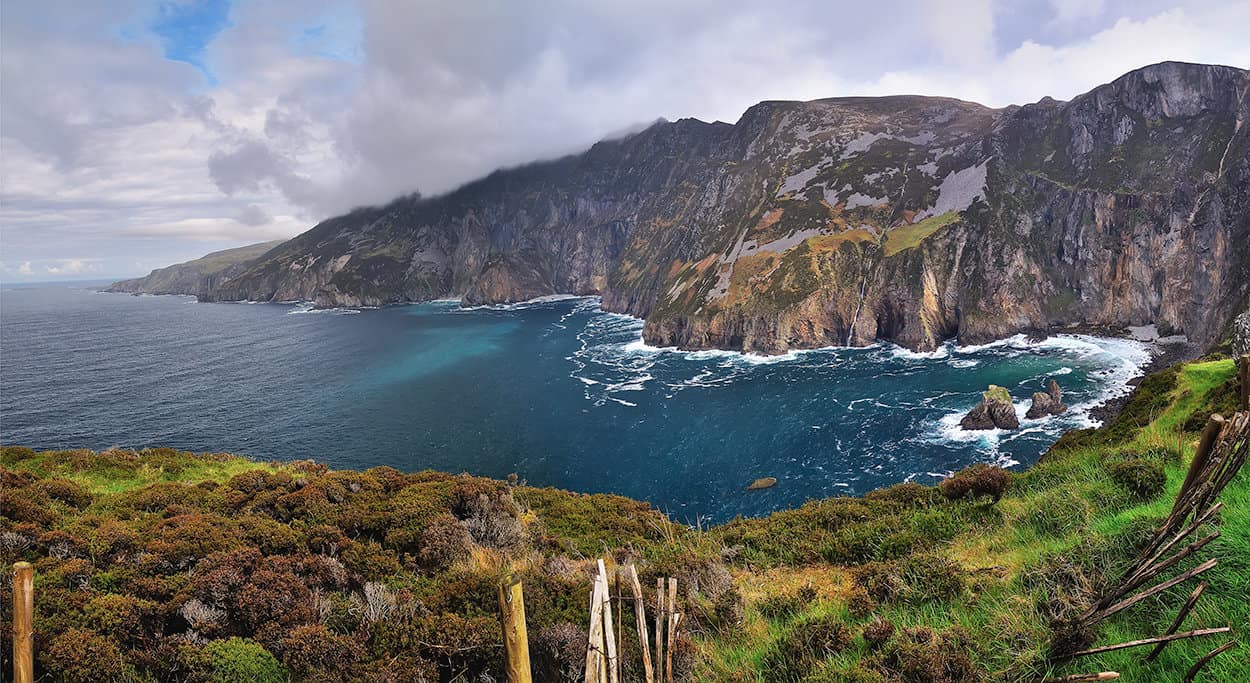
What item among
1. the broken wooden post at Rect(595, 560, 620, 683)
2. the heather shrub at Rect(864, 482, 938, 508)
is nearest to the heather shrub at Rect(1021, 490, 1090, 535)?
the heather shrub at Rect(864, 482, 938, 508)

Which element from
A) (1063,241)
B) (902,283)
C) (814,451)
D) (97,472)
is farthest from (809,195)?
(97,472)

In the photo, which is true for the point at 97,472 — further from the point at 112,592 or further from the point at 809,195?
the point at 809,195

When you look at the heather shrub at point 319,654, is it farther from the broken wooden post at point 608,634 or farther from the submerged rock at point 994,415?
the submerged rock at point 994,415

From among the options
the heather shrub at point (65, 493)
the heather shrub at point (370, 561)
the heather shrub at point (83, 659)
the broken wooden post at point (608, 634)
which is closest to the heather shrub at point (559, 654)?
the broken wooden post at point (608, 634)

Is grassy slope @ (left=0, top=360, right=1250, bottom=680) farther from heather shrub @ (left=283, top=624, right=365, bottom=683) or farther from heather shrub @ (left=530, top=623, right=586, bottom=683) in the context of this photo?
heather shrub @ (left=283, top=624, right=365, bottom=683)

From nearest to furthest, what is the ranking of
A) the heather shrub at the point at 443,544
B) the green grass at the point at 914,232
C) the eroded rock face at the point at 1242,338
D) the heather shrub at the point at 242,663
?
the heather shrub at the point at 242,663
the heather shrub at the point at 443,544
the eroded rock face at the point at 1242,338
the green grass at the point at 914,232
